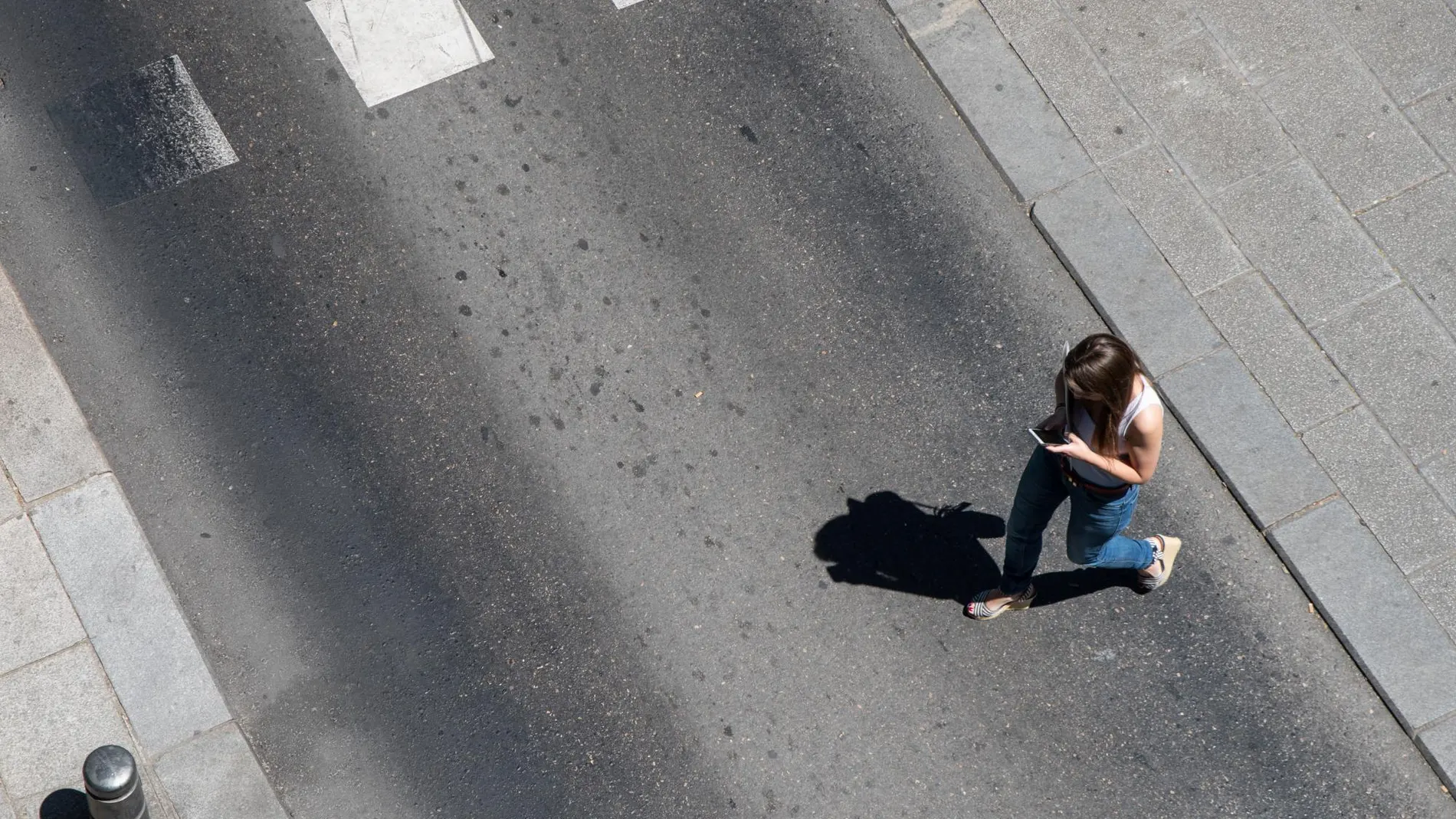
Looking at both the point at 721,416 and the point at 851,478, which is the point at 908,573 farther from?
the point at 721,416

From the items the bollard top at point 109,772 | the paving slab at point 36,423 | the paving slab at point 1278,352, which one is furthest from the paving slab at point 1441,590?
the paving slab at point 36,423

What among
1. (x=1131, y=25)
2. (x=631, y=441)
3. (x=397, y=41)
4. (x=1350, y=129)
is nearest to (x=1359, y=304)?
(x=1350, y=129)

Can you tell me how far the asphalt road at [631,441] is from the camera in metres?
6.00

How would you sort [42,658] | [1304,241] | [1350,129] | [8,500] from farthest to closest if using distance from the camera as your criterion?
[1350,129]
[1304,241]
[8,500]
[42,658]

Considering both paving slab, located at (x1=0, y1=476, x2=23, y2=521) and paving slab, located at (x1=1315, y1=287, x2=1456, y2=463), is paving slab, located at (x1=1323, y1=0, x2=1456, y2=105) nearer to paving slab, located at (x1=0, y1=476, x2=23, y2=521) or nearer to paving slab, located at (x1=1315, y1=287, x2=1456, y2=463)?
paving slab, located at (x1=1315, y1=287, x2=1456, y2=463)

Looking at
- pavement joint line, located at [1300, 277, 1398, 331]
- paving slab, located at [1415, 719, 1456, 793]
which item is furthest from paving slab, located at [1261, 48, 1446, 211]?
paving slab, located at [1415, 719, 1456, 793]

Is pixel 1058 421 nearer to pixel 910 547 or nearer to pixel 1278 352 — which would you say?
pixel 910 547

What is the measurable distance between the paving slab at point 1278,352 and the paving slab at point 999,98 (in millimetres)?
1029

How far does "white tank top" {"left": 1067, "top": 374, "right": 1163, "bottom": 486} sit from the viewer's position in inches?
194

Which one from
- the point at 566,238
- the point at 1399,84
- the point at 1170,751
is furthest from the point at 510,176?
the point at 1399,84

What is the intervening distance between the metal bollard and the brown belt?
3.91 metres

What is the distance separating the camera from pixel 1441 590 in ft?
20.4

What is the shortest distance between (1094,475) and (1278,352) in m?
2.04

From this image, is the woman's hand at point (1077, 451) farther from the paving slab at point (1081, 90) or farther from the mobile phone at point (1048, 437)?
the paving slab at point (1081, 90)
